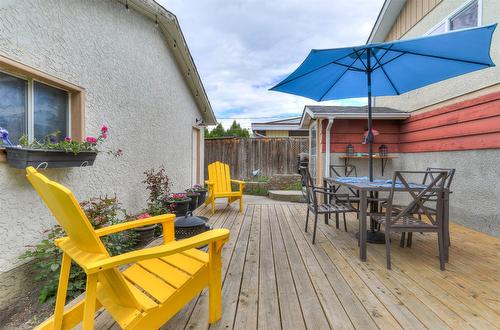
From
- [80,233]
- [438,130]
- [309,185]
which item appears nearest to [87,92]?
[80,233]

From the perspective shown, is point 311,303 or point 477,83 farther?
point 477,83

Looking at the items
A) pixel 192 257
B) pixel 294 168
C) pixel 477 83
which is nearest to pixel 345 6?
pixel 477 83

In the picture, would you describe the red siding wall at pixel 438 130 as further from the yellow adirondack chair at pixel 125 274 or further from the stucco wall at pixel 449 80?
the yellow adirondack chair at pixel 125 274

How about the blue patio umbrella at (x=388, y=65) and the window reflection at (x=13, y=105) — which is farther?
the blue patio umbrella at (x=388, y=65)

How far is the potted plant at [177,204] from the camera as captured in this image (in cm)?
400

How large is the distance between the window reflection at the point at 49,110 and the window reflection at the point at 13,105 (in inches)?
4.5

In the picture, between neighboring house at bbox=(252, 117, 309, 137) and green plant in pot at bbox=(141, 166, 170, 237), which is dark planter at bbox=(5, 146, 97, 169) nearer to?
green plant in pot at bbox=(141, 166, 170, 237)

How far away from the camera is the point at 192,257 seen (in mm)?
1669

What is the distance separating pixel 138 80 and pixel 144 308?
141 inches

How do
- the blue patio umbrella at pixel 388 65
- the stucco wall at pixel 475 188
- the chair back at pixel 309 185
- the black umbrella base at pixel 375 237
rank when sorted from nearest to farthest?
the blue patio umbrella at pixel 388 65
the black umbrella base at pixel 375 237
the chair back at pixel 309 185
the stucco wall at pixel 475 188

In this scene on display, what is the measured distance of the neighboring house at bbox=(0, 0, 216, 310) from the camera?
193 cm

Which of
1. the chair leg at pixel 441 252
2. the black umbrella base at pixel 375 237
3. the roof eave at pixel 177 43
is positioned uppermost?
the roof eave at pixel 177 43

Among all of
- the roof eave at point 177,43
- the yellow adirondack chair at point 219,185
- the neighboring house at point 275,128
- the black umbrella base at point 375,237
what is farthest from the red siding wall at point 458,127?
the neighboring house at point 275,128

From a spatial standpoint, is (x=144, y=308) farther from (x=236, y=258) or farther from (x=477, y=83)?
(x=477, y=83)
